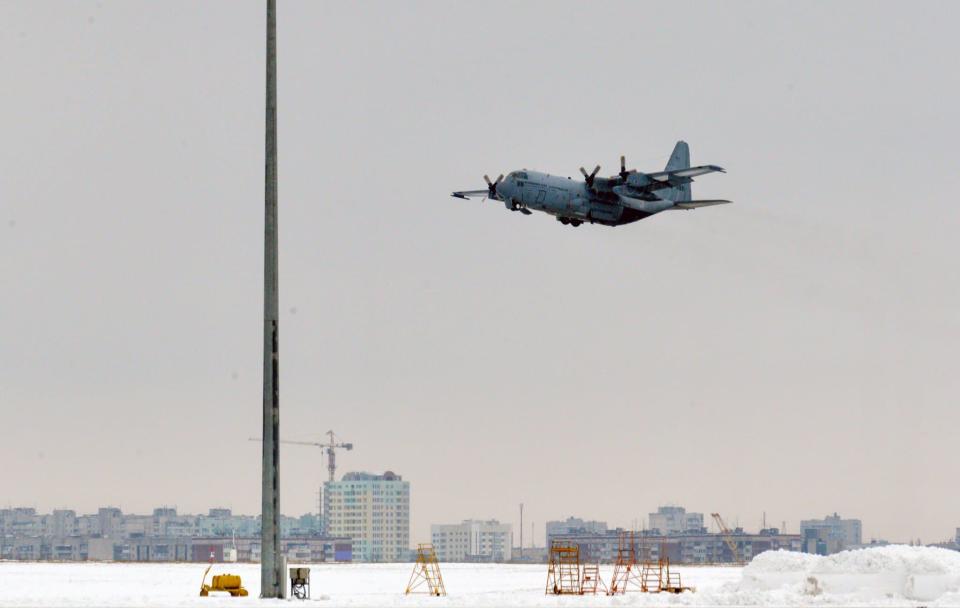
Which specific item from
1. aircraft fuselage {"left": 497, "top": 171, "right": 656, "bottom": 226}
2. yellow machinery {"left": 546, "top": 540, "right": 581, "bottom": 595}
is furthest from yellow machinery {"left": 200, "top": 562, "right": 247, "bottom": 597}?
aircraft fuselage {"left": 497, "top": 171, "right": 656, "bottom": 226}

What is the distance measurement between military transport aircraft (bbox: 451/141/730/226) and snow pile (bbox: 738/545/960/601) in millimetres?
31756

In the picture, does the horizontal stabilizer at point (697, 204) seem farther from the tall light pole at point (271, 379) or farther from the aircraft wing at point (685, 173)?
the tall light pole at point (271, 379)

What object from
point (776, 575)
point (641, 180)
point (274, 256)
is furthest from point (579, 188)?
point (274, 256)

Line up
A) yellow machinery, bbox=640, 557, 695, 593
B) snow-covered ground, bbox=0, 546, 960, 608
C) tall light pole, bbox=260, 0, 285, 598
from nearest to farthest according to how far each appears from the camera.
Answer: snow-covered ground, bbox=0, 546, 960, 608, tall light pole, bbox=260, 0, 285, 598, yellow machinery, bbox=640, 557, 695, 593

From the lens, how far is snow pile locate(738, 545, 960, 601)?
53.9 metres

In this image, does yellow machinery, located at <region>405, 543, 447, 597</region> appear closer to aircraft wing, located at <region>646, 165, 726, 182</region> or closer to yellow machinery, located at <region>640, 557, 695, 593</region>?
yellow machinery, located at <region>640, 557, 695, 593</region>

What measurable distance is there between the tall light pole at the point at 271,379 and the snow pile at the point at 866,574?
17.7 meters

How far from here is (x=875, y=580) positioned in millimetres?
55156

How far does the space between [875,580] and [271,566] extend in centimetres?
2193

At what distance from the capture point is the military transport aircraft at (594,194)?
88375 mm

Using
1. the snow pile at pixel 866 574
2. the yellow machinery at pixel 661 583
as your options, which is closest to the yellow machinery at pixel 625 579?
the yellow machinery at pixel 661 583

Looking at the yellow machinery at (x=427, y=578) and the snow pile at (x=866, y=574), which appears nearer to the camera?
the snow pile at (x=866, y=574)

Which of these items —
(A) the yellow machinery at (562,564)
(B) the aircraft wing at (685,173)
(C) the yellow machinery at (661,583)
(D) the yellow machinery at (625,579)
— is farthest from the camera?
(B) the aircraft wing at (685,173)

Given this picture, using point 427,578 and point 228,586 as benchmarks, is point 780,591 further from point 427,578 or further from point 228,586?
point 228,586
